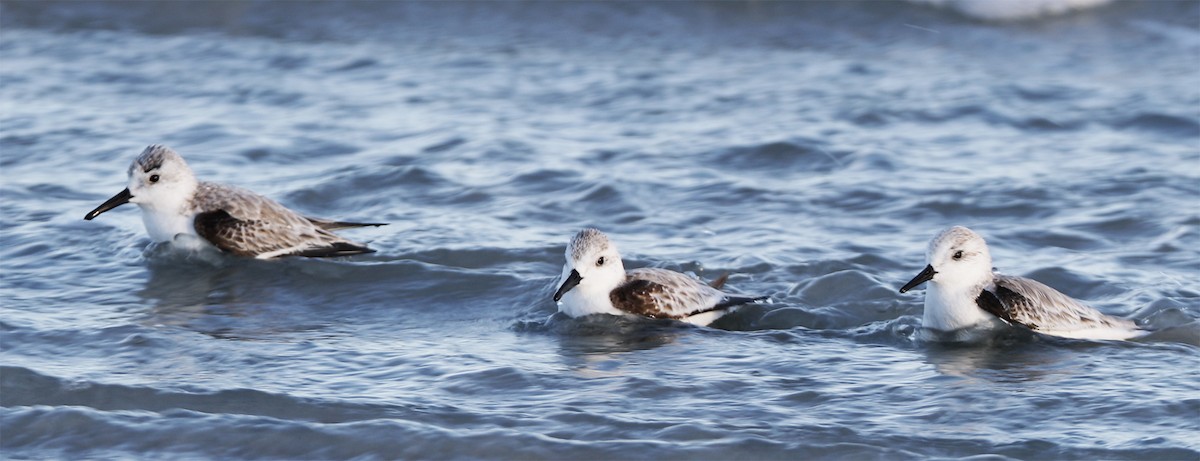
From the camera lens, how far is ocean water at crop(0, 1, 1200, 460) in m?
6.95

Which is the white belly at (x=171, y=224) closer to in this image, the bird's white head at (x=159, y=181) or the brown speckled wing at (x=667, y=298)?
the bird's white head at (x=159, y=181)

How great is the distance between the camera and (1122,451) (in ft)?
21.3

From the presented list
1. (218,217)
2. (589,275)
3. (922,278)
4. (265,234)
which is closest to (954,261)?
(922,278)

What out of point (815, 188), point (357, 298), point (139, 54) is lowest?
point (357, 298)

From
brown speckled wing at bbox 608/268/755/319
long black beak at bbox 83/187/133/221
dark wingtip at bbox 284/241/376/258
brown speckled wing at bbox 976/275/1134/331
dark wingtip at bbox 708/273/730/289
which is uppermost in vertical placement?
long black beak at bbox 83/187/133/221

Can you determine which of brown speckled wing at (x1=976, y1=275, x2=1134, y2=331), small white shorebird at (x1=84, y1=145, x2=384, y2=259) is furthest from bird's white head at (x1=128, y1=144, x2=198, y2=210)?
brown speckled wing at (x1=976, y1=275, x2=1134, y2=331)

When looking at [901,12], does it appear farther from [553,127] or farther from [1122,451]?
[1122,451]

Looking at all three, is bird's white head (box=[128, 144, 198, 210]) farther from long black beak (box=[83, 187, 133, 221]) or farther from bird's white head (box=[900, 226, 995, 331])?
bird's white head (box=[900, 226, 995, 331])

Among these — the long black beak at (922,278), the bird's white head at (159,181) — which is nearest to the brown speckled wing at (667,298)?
the long black beak at (922,278)

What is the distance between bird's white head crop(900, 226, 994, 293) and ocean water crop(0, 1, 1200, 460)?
0.35m

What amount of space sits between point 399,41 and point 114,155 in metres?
4.82

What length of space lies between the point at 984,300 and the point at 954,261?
0.26 m

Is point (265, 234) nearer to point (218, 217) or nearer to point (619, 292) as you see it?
Result: point (218, 217)

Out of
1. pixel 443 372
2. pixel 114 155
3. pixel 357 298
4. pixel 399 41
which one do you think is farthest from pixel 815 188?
pixel 399 41
